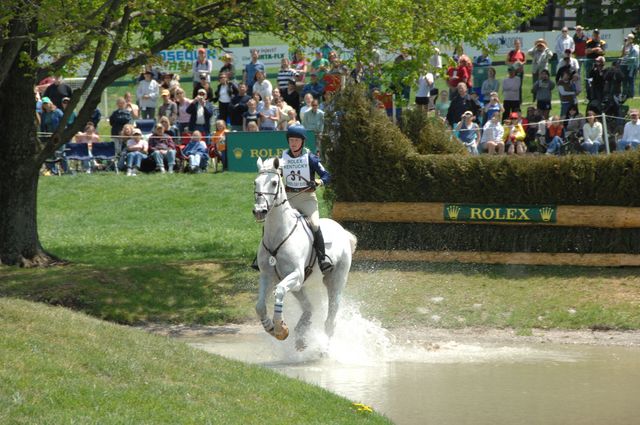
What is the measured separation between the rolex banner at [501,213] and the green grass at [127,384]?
309 inches

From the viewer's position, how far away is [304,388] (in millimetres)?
11398

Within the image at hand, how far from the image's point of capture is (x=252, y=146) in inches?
1120

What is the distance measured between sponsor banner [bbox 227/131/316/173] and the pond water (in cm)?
1149

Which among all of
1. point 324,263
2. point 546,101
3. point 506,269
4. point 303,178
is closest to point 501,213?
point 506,269

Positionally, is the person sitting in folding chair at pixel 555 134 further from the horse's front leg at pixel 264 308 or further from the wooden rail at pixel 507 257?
the horse's front leg at pixel 264 308

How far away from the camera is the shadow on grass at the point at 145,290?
1720 centimetres

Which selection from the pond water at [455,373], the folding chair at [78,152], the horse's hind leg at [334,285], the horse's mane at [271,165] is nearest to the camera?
the pond water at [455,373]

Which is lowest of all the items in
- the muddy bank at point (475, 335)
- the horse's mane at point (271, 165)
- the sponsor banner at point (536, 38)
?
the muddy bank at point (475, 335)

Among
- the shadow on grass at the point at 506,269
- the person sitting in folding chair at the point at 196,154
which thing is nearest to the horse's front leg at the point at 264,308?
the shadow on grass at the point at 506,269

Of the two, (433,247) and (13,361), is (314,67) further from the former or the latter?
(13,361)

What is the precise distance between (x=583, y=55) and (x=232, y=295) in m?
18.3

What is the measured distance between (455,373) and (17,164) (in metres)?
9.14

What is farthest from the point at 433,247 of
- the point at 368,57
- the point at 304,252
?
the point at 304,252

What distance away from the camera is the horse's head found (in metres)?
13.2
